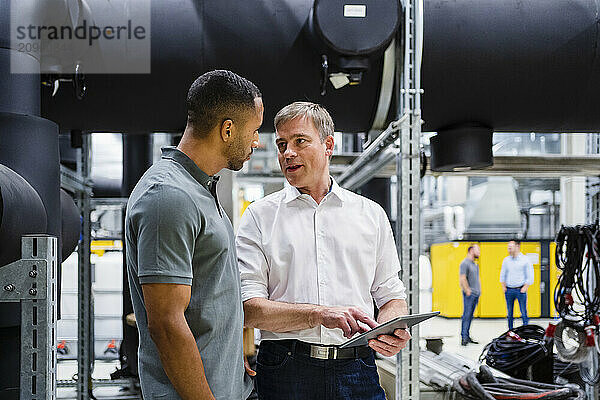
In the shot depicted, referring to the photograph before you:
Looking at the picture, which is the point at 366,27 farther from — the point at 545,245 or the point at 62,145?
the point at 545,245

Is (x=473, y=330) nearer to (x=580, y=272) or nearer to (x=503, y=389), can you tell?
(x=580, y=272)

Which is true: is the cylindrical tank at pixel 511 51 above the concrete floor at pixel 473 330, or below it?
above

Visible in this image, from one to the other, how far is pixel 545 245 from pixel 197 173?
13542 mm

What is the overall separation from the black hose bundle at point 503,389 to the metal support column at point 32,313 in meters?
2.63

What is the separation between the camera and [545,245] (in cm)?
1383

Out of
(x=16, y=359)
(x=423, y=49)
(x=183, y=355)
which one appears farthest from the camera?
(x=423, y=49)

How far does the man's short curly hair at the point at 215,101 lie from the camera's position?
58.3 inches

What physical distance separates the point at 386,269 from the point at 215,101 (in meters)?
0.86

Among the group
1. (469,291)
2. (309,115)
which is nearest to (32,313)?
(309,115)

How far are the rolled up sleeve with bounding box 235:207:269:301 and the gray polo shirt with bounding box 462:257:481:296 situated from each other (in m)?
9.10

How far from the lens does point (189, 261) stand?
1.34 metres

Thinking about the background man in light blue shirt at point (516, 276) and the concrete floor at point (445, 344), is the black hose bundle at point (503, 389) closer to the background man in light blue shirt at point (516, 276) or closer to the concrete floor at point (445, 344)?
the concrete floor at point (445, 344)

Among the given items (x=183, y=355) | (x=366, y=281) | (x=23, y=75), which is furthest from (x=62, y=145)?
(x=183, y=355)

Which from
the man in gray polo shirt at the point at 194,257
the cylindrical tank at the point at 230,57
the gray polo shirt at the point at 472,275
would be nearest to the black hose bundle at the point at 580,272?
the cylindrical tank at the point at 230,57
